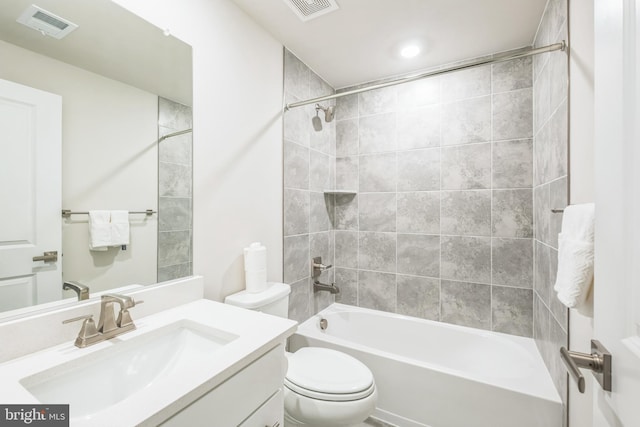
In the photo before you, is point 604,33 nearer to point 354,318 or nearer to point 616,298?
point 616,298

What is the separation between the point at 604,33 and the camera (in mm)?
533

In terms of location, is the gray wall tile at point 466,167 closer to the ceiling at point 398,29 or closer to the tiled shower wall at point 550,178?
the tiled shower wall at point 550,178

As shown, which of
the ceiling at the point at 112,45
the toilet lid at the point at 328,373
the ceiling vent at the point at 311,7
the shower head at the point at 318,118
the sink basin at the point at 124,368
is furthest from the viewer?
the shower head at the point at 318,118

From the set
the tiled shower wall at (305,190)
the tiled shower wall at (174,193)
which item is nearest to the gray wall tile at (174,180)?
the tiled shower wall at (174,193)

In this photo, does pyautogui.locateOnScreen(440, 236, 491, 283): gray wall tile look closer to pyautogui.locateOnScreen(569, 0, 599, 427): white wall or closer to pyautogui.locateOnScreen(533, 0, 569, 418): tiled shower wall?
pyautogui.locateOnScreen(533, 0, 569, 418): tiled shower wall

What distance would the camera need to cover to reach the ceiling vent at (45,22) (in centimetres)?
80

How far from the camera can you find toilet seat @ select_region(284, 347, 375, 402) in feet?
4.13

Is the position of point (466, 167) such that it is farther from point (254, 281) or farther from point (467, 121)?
point (254, 281)

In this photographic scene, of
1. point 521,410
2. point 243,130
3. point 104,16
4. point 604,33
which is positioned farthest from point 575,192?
point 104,16

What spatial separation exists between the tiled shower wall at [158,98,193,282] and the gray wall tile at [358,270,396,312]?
1.56 m

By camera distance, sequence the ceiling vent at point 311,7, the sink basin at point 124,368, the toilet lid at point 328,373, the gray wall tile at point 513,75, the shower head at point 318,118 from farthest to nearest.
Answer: the shower head at point 318,118 < the gray wall tile at point 513,75 < the ceiling vent at point 311,7 < the toilet lid at point 328,373 < the sink basin at point 124,368

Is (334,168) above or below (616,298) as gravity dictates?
above

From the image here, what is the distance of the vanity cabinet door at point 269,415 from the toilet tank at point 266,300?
1.65 ft

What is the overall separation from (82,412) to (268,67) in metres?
1.81
